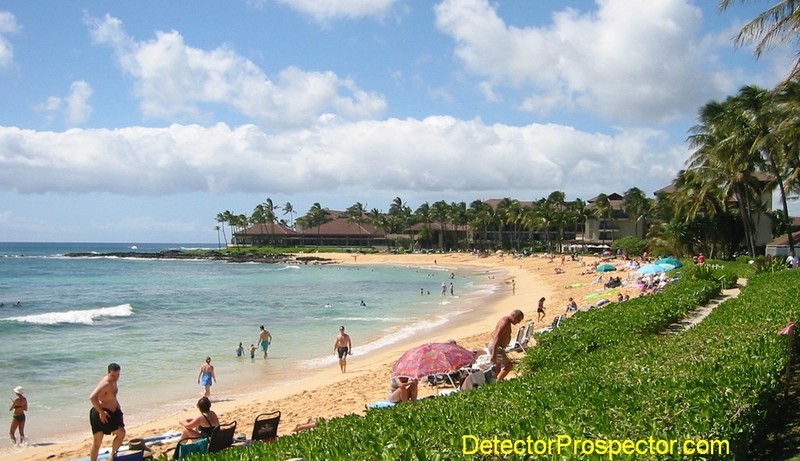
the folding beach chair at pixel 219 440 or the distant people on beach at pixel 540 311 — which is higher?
the folding beach chair at pixel 219 440

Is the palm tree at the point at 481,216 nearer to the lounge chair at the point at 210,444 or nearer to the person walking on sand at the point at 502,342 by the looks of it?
the person walking on sand at the point at 502,342

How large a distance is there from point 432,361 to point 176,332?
17.3m

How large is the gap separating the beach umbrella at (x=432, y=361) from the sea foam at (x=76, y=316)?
2247cm

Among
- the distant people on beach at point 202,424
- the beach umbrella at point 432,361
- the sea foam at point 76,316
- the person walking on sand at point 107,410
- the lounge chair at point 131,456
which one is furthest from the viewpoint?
the sea foam at point 76,316

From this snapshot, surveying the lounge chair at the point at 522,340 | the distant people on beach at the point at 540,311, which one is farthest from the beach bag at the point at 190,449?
the distant people on beach at the point at 540,311

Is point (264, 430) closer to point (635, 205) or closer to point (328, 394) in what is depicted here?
point (328, 394)

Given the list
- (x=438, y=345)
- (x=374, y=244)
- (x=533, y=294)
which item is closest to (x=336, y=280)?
(x=533, y=294)

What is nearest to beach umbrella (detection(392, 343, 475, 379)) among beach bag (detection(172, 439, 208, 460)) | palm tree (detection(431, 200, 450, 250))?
beach bag (detection(172, 439, 208, 460))

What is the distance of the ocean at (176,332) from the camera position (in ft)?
53.0

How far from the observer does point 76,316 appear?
107 ft

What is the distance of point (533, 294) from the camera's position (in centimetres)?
3994

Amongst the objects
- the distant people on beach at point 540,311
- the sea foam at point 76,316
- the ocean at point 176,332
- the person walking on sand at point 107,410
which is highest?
the person walking on sand at point 107,410

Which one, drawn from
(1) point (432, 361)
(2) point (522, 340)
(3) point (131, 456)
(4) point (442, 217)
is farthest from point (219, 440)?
(4) point (442, 217)

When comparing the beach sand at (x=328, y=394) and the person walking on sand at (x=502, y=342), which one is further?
the beach sand at (x=328, y=394)
